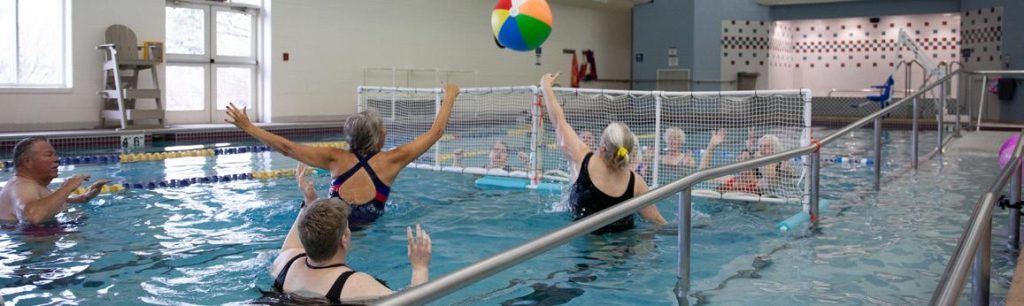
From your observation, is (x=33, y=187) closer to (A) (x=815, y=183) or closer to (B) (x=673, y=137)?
(B) (x=673, y=137)

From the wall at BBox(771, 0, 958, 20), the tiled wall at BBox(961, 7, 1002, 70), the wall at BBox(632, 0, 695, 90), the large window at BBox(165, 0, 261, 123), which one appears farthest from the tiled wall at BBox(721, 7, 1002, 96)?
the large window at BBox(165, 0, 261, 123)

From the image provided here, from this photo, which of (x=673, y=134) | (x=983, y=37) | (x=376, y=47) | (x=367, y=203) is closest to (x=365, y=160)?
(x=367, y=203)

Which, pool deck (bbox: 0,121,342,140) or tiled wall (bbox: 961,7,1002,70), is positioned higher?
tiled wall (bbox: 961,7,1002,70)

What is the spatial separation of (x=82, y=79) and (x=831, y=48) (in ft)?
59.3

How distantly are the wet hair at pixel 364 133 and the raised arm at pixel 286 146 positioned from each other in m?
0.16

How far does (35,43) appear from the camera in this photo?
13.6 meters

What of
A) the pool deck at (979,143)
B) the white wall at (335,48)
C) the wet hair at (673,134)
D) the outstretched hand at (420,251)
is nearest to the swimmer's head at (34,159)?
the outstretched hand at (420,251)

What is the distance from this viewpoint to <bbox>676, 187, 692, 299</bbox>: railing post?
12.3 ft

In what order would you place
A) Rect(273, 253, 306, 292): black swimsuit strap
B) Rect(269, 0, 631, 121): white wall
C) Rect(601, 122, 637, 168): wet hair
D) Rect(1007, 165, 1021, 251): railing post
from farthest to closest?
Rect(269, 0, 631, 121): white wall
Rect(601, 122, 637, 168): wet hair
Rect(1007, 165, 1021, 251): railing post
Rect(273, 253, 306, 292): black swimsuit strap

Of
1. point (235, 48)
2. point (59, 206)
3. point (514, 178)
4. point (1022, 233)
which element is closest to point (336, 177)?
point (59, 206)

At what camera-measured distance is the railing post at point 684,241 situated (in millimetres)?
3734

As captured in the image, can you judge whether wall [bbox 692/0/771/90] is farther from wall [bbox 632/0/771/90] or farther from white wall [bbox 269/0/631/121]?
white wall [bbox 269/0/631/121]

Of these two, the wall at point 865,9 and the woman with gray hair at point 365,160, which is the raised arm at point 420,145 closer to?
the woman with gray hair at point 365,160

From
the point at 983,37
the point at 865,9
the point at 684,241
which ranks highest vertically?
the point at 865,9
